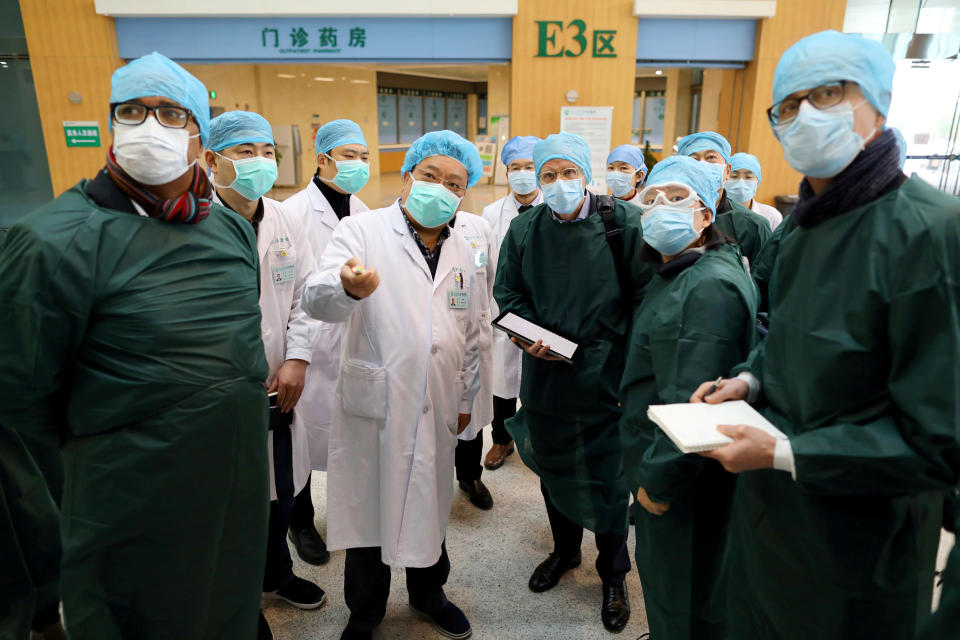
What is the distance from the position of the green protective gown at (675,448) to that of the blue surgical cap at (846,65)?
50 cm

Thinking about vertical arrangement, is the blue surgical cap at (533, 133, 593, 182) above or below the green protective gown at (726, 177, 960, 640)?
above

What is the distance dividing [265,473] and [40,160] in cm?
755

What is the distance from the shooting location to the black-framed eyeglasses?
1.09 meters

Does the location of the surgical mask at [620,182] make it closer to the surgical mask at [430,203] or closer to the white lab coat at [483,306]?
the white lab coat at [483,306]

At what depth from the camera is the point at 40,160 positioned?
22.7ft

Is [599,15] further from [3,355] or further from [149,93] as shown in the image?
[3,355]

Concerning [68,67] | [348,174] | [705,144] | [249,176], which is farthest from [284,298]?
[68,67]

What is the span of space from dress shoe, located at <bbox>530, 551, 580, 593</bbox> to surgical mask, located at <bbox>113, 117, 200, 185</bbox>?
1.98m

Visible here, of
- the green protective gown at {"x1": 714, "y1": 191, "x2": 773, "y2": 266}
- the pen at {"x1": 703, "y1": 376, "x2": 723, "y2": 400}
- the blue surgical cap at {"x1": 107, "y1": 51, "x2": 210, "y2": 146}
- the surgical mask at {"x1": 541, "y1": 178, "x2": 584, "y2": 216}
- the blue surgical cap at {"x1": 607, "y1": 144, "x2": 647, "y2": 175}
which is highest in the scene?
the blue surgical cap at {"x1": 107, "y1": 51, "x2": 210, "y2": 146}

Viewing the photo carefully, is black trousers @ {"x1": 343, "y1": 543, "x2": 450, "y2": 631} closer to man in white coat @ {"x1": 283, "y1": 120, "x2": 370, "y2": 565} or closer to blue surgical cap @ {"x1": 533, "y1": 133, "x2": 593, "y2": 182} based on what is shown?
man in white coat @ {"x1": 283, "y1": 120, "x2": 370, "y2": 565}

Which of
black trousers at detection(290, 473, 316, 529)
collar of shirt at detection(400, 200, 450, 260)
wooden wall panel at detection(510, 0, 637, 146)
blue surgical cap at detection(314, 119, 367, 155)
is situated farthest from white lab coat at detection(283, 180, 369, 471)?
wooden wall panel at detection(510, 0, 637, 146)

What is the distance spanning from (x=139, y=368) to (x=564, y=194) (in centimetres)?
149

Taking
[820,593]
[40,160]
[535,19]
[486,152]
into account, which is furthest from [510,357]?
[486,152]

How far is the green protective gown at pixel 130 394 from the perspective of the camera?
3.76 feet
